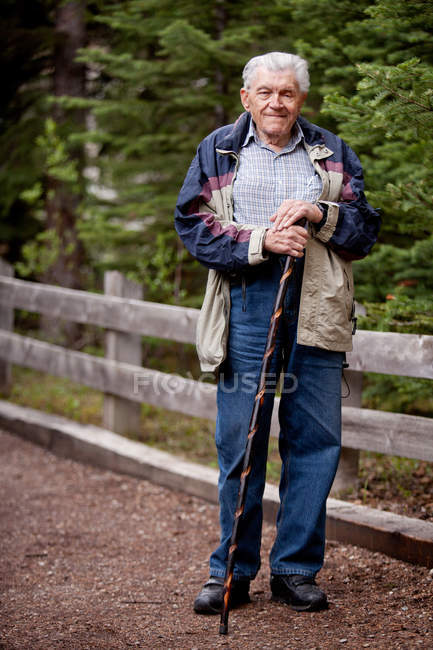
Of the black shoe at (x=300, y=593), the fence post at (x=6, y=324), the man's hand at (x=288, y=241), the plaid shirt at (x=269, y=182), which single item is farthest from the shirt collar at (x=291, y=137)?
the fence post at (x=6, y=324)

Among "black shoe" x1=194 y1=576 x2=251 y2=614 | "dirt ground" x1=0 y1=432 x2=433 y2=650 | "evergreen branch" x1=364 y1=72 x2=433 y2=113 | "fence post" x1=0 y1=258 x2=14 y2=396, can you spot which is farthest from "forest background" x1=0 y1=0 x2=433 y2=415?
"black shoe" x1=194 y1=576 x2=251 y2=614

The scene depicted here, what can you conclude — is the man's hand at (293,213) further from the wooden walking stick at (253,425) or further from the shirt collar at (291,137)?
the shirt collar at (291,137)

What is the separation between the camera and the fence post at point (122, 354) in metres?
5.80

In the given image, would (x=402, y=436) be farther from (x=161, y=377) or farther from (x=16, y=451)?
(x=16, y=451)

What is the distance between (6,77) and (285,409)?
730 cm

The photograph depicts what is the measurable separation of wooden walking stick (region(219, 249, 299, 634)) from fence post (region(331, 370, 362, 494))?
1415 millimetres

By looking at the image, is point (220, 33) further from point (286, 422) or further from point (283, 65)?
point (286, 422)

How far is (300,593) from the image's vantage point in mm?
3082

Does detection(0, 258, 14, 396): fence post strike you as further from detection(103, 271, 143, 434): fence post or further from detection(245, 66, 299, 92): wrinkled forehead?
detection(245, 66, 299, 92): wrinkled forehead

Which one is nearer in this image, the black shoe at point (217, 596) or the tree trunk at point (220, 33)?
the black shoe at point (217, 596)

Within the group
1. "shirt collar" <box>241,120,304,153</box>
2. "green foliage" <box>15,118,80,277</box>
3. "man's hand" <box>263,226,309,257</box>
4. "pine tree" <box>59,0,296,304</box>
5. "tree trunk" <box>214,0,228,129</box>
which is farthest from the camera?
"green foliage" <box>15,118,80,277</box>

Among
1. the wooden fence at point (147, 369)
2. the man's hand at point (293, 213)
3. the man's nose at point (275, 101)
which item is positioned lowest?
the wooden fence at point (147, 369)

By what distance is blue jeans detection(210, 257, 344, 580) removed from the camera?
3.06 m

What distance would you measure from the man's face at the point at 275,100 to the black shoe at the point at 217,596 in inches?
74.4
